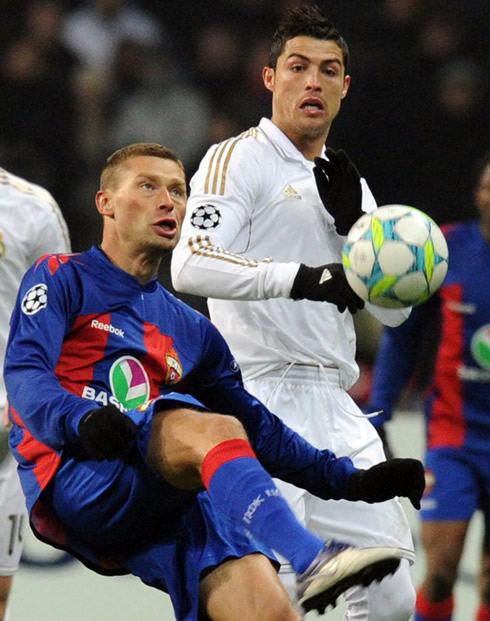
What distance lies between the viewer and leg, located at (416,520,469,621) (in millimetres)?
5152

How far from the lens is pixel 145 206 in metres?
3.73

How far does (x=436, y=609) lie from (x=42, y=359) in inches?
97.8

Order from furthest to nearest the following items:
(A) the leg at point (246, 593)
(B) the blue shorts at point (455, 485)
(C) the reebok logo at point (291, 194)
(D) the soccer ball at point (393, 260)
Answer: (B) the blue shorts at point (455, 485)
(C) the reebok logo at point (291, 194)
(D) the soccer ball at point (393, 260)
(A) the leg at point (246, 593)

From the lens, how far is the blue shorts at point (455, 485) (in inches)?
203

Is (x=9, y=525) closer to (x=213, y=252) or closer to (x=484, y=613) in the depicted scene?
(x=213, y=252)

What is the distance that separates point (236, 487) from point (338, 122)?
5062mm

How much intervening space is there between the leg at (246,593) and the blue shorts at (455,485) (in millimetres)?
1845

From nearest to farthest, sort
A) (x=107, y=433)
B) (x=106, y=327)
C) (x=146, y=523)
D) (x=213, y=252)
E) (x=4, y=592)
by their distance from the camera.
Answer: (x=107, y=433) < (x=146, y=523) < (x=106, y=327) < (x=213, y=252) < (x=4, y=592)

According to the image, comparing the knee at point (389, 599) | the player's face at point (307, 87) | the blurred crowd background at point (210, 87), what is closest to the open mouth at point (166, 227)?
the player's face at point (307, 87)

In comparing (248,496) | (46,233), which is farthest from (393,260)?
(46,233)

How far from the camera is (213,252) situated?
3941 millimetres

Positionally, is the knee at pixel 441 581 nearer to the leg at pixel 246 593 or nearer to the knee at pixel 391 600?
the knee at pixel 391 600

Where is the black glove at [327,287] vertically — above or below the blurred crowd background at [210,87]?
above

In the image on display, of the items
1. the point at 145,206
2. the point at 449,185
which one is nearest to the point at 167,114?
the point at 449,185
